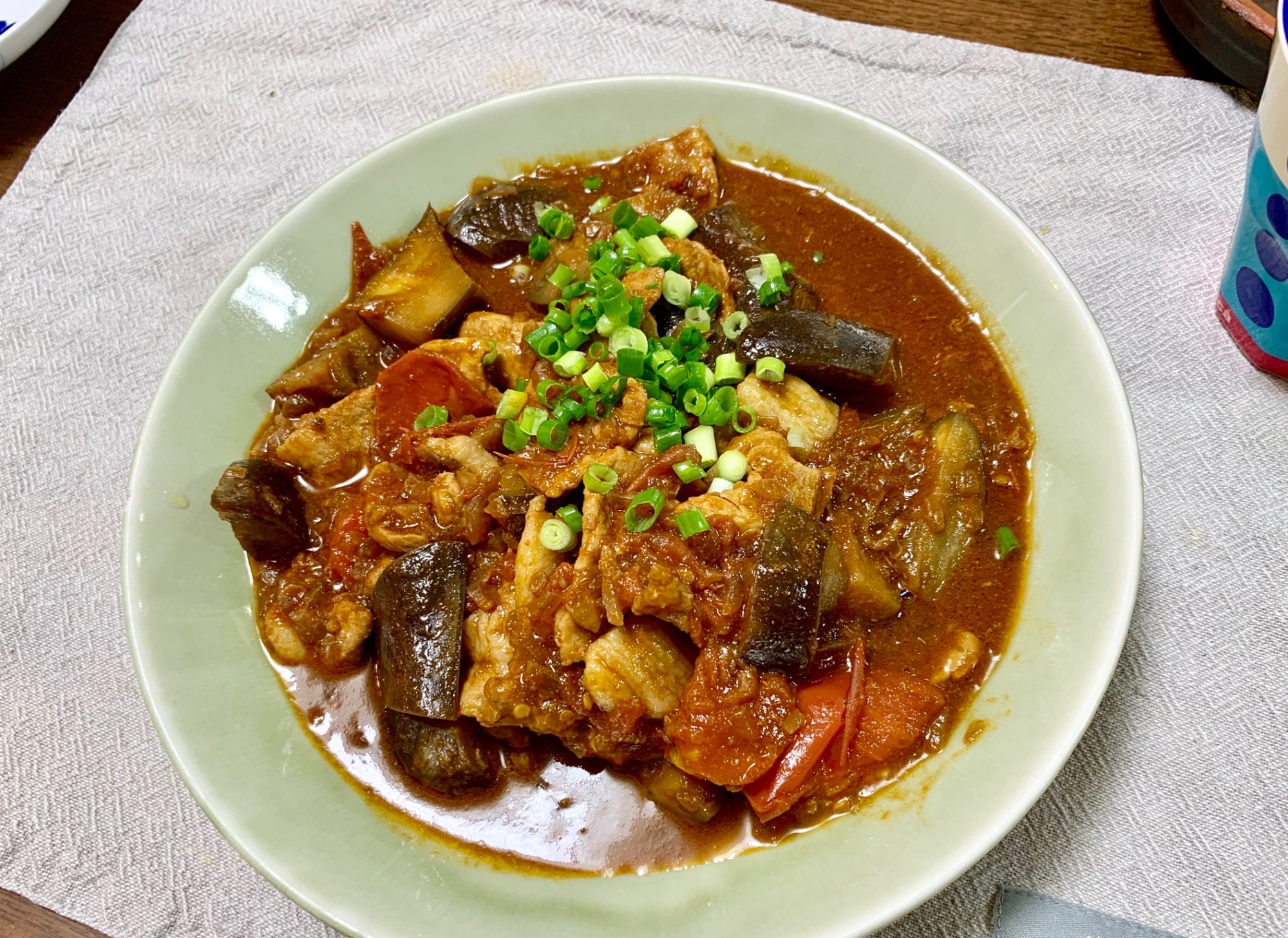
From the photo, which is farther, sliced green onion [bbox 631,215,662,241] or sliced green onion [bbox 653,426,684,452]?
sliced green onion [bbox 631,215,662,241]

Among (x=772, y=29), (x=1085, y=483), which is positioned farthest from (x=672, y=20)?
(x=1085, y=483)

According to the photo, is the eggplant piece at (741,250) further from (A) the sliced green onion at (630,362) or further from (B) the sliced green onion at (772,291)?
(A) the sliced green onion at (630,362)

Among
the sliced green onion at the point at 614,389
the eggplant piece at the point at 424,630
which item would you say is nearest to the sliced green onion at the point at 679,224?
the sliced green onion at the point at 614,389

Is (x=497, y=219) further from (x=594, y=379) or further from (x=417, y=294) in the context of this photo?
(x=594, y=379)

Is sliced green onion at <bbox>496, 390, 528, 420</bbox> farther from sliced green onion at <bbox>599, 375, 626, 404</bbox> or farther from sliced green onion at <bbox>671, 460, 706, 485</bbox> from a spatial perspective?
sliced green onion at <bbox>671, 460, 706, 485</bbox>

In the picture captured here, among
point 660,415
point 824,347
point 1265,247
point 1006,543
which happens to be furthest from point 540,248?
point 1265,247

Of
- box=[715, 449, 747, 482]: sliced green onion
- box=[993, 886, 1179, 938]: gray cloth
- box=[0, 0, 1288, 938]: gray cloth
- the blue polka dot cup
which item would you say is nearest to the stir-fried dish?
box=[715, 449, 747, 482]: sliced green onion
